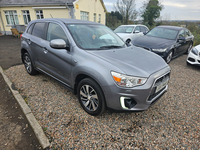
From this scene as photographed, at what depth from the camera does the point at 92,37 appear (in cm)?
301

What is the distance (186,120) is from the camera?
107 inches

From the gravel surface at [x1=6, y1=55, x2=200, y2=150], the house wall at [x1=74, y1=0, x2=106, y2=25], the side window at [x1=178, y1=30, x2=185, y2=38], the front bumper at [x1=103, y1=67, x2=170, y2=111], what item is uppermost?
the house wall at [x1=74, y1=0, x2=106, y2=25]

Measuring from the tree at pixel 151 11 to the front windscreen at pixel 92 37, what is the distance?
28.0 metres

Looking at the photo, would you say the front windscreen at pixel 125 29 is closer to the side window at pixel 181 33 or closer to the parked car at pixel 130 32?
the parked car at pixel 130 32

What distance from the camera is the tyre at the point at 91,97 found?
233 cm

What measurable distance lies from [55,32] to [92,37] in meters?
0.93

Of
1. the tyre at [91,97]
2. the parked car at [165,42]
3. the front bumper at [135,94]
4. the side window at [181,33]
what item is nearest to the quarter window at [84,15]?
the parked car at [165,42]

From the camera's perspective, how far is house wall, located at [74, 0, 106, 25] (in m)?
15.3

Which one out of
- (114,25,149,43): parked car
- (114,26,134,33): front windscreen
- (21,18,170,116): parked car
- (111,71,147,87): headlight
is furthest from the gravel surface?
(114,26,134,33): front windscreen

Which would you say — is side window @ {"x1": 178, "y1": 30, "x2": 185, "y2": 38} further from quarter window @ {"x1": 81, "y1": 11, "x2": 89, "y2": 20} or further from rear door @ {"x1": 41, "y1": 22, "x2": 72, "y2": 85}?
quarter window @ {"x1": 81, "y1": 11, "x2": 89, "y2": 20}

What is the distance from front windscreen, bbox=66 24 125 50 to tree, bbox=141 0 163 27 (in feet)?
91.9

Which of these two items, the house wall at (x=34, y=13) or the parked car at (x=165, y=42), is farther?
the house wall at (x=34, y=13)

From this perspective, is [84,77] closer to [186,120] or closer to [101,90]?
[101,90]

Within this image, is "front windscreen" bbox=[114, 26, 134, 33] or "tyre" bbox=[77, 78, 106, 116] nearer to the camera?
"tyre" bbox=[77, 78, 106, 116]
